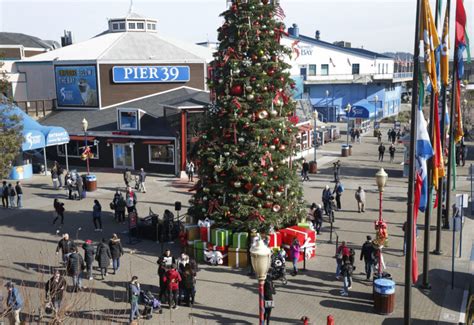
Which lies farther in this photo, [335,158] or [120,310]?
[335,158]

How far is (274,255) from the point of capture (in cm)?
1698

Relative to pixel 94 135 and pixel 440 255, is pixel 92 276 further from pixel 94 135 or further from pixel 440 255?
pixel 94 135

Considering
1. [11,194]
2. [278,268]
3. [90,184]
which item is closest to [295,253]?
[278,268]

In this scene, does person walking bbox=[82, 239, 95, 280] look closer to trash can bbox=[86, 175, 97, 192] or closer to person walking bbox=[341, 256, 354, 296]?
person walking bbox=[341, 256, 354, 296]

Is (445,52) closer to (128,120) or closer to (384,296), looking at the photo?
(384,296)

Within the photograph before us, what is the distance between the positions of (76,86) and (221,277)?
29.7 meters

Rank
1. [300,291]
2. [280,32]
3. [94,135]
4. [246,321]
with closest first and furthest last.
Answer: [246,321], [300,291], [280,32], [94,135]

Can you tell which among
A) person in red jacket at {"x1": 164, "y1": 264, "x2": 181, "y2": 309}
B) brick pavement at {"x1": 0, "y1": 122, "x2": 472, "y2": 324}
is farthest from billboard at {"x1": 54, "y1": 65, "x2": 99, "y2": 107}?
person in red jacket at {"x1": 164, "y1": 264, "x2": 181, "y2": 309}

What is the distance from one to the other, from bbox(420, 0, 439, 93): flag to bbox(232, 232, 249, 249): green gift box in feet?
25.7

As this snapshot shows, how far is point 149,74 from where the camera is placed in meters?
42.1

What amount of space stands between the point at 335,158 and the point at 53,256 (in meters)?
26.4

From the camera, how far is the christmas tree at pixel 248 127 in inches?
720

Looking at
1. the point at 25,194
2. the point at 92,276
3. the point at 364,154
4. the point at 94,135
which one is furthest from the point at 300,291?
the point at 364,154

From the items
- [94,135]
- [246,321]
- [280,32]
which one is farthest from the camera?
[94,135]
